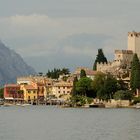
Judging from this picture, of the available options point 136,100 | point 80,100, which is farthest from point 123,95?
point 80,100

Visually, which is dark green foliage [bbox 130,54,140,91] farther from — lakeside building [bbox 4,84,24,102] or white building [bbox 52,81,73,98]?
lakeside building [bbox 4,84,24,102]

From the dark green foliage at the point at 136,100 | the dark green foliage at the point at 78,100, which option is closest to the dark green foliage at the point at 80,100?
the dark green foliage at the point at 78,100

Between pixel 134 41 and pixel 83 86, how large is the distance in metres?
26.0

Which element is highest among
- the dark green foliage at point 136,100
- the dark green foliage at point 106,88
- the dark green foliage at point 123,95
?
the dark green foliage at point 106,88

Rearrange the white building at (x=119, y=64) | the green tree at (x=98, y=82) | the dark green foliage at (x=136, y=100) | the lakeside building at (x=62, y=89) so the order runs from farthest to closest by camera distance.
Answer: the lakeside building at (x=62, y=89) < the white building at (x=119, y=64) < the green tree at (x=98, y=82) < the dark green foliage at (x=136, y=100)

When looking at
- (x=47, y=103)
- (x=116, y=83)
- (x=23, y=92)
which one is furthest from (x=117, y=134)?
(x=23, y=92)

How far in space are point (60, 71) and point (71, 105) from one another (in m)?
56.3

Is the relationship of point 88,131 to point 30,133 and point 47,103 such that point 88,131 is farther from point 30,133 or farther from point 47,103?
point 47,103

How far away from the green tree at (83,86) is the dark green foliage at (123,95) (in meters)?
9.68

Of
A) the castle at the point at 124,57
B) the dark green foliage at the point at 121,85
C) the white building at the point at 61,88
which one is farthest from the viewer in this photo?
the white building at the point at 61,88

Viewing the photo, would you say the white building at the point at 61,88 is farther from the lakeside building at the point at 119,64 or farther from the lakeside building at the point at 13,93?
the lakeside building at the point at 13,93

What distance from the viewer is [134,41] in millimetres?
148500

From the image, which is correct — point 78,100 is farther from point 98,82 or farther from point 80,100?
point 98,82

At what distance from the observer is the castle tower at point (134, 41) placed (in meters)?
148
